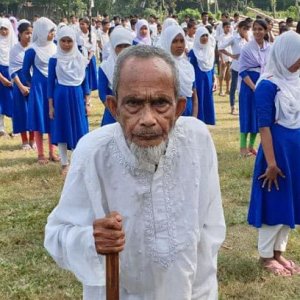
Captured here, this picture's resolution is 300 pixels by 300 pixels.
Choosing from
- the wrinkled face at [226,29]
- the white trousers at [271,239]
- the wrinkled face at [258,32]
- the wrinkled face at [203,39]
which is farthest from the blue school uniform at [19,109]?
the wrinkled face at [226,29]

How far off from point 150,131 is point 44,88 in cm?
594

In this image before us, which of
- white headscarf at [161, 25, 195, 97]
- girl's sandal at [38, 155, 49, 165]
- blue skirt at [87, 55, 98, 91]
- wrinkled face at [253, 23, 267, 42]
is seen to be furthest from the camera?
blue skirt at [87, 55, 98, 91]

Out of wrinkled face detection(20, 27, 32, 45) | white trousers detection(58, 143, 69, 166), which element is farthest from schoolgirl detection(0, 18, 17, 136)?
white trousers detection(58, 143, 69, 166)

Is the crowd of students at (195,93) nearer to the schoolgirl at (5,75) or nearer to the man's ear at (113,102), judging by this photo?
the schoolgirl at (5,75)

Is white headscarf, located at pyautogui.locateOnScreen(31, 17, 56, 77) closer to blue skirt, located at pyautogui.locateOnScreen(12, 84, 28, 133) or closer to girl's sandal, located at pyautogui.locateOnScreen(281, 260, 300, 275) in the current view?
blue skirt, located at pyautogui.locateOnScreen(12, 84, 28, 133)

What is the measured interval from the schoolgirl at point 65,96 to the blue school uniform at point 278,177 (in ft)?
10.5

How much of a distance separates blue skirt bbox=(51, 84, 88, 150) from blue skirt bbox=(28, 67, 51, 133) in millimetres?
639

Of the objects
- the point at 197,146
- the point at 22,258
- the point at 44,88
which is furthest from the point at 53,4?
the point at 197,146

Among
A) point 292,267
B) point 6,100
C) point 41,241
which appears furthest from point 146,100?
point 6,100

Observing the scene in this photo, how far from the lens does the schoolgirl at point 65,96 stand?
6.86 meters

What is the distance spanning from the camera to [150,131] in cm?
180

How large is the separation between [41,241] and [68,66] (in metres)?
2.47

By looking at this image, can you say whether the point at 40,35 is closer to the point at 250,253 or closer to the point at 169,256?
the point at 250,253

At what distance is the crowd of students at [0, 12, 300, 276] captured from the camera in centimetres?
390
